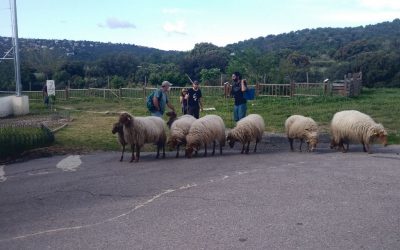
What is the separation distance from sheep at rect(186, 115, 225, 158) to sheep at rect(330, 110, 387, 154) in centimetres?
319

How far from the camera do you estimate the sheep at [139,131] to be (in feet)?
37.0

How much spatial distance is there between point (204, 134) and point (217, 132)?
57 cm

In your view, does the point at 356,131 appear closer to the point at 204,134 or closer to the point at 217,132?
the point at 217,132

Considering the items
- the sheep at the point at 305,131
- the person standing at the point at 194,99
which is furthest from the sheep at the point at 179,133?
the sheep at the point at 305,131

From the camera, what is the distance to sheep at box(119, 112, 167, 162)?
37.0ft

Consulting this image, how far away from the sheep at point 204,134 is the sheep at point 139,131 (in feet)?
2.72

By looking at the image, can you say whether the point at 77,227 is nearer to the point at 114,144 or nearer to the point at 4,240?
the point at 4,240

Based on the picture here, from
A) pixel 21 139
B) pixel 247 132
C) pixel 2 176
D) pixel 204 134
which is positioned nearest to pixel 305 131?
pixel 247 132

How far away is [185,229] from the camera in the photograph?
5.87 metres

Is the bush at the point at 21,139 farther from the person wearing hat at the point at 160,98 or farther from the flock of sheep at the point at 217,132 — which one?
the person wearing hat at the point at 160,98

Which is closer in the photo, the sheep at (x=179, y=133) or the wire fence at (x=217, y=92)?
the sheep at (x=179, y=133)

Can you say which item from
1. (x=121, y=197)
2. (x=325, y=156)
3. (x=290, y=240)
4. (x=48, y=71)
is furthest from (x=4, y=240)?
(x=48, y=71)

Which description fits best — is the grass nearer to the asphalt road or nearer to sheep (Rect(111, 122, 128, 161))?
sheep (Rect(111, 122, 128, 161))

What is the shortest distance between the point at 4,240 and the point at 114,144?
814cm
